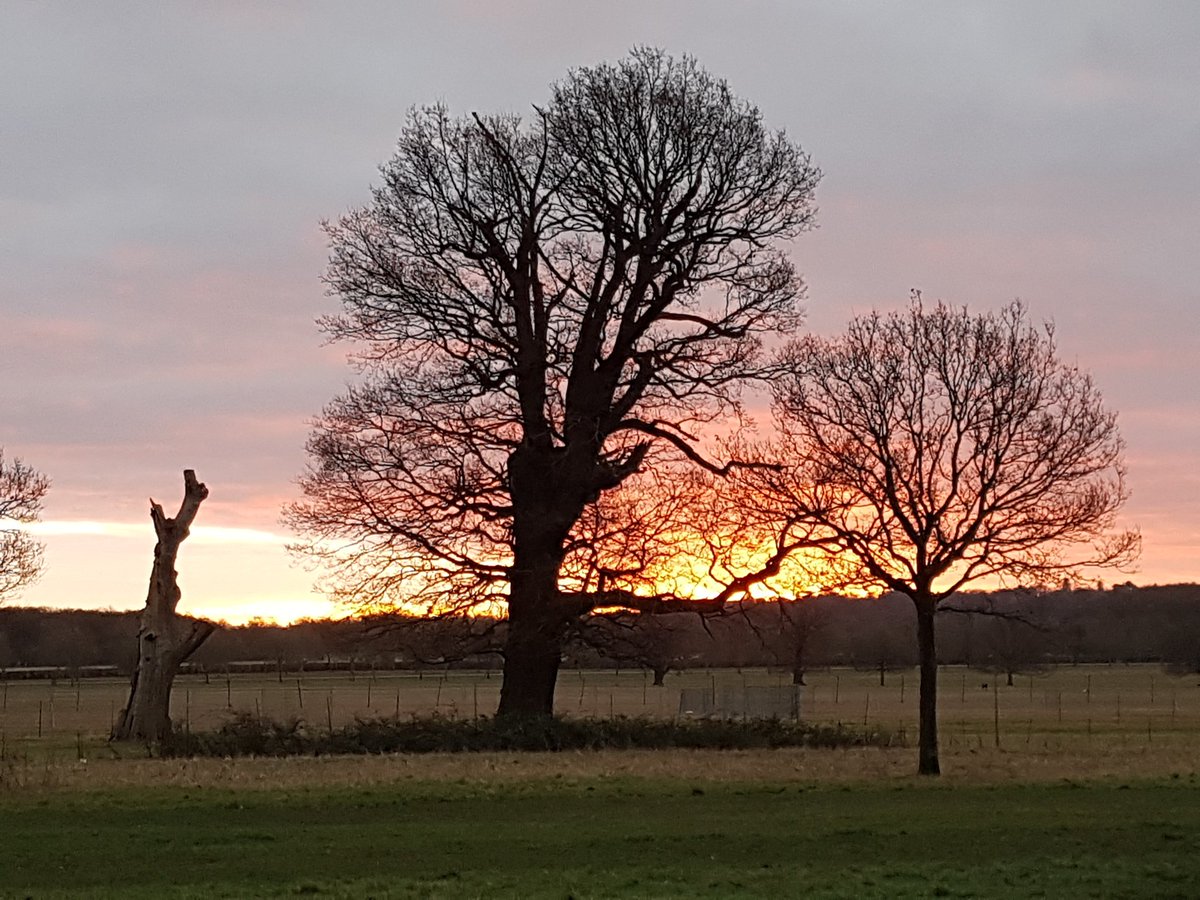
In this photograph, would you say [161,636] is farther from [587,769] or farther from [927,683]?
[927,683]

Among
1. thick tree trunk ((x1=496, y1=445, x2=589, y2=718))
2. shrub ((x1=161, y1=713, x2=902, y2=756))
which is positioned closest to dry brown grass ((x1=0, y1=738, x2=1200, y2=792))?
shrub ((x1=161, y1=713, x2=902, y2=756))

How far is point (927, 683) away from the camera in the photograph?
25.3 meters

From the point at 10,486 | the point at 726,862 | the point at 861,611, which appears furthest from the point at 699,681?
the point at 726,862

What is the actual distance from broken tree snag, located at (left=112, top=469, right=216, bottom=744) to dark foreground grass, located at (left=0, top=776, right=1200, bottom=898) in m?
15.9

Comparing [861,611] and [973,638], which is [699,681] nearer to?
[973,638]

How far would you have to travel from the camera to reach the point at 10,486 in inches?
1389

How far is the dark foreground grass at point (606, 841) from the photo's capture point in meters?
14.0

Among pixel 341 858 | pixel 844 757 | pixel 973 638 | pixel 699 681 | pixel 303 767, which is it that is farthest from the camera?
pixel 973 638

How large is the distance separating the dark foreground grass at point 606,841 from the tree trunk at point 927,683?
183cm

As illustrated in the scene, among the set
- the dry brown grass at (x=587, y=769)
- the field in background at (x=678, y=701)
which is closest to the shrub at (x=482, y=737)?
the dry brown grass at (x=587, y=769)

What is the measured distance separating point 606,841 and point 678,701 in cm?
5534

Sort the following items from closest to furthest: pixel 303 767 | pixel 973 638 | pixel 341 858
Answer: pixel 341 858, pixel 303 767, pixel 973 638

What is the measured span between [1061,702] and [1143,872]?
68043 millimetres

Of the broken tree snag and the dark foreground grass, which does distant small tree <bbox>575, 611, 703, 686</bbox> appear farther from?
the broken tree snag
